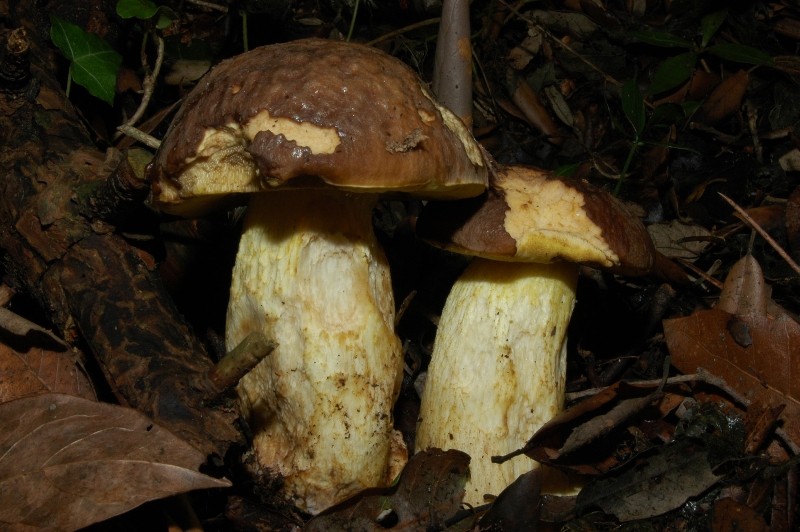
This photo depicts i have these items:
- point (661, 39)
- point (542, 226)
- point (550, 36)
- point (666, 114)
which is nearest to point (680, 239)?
point (666, 114)

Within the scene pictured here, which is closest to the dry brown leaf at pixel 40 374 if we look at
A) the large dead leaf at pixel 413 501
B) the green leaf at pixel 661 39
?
the large dead leaf at pixel 413 501

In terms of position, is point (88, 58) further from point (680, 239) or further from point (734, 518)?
Answer: point (734, 518)

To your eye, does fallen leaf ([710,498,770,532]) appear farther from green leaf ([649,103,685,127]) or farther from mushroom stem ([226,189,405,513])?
green leaf ([649,103,685,127])

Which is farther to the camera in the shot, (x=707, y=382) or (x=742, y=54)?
(x=742, y=54)

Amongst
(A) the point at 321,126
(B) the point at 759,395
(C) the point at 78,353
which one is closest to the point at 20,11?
(C) the point at 78,353

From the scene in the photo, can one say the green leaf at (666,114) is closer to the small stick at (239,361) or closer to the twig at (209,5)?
the twig at (209,5)

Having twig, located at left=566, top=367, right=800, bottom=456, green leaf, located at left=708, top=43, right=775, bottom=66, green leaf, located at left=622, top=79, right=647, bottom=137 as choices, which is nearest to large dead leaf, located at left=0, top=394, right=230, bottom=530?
twig, located at left=566, top=367, right=800, bottom=456

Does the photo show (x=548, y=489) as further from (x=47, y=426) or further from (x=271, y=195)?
(x=47, y=426)

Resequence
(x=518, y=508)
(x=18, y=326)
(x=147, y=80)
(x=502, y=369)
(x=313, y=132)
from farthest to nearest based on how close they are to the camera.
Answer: (x=147, y=80), (x=502, y=369), (x=18, y=326), (x=518, y=508), (x=313, y=132)
